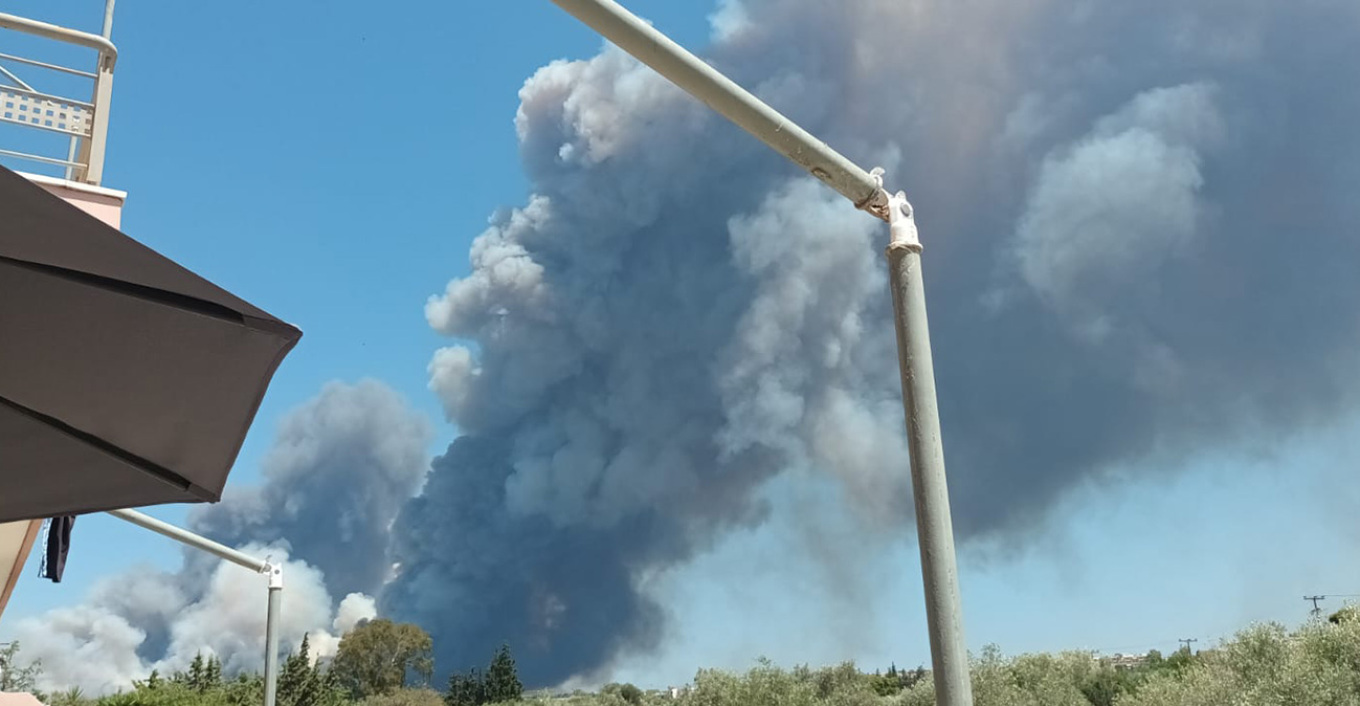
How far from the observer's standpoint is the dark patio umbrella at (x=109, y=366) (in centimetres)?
276

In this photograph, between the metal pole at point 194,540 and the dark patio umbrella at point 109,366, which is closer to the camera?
the dark patio umbrella at point 109,366

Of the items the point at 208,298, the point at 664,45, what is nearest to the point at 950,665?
the point at 664,45

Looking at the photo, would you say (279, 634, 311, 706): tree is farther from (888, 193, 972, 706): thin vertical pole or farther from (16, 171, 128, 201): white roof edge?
(888, 193, 972, 706): thin vertical pole

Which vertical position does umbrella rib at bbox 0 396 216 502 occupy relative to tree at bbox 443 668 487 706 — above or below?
below

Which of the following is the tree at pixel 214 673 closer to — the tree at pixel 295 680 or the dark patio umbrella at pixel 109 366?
the tree at pixel 295 680

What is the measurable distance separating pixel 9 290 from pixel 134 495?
1330 millimetres

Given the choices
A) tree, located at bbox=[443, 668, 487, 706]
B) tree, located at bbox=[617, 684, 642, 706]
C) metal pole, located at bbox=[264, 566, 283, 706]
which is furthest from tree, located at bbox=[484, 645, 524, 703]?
metal pole, located at bbox=[264, 566, 283, 706]

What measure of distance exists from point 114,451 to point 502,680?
232ft

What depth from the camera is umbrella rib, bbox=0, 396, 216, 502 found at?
3.39 m

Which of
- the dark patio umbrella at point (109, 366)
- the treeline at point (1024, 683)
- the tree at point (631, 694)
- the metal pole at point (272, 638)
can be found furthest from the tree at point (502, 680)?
the dark patio umbrella at point (109, 366)

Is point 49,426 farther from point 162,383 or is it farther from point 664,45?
point 664,45

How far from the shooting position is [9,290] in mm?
2844

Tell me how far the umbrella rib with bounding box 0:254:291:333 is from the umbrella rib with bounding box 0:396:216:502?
80 cm

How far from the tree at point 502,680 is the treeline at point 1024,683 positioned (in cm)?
1264
